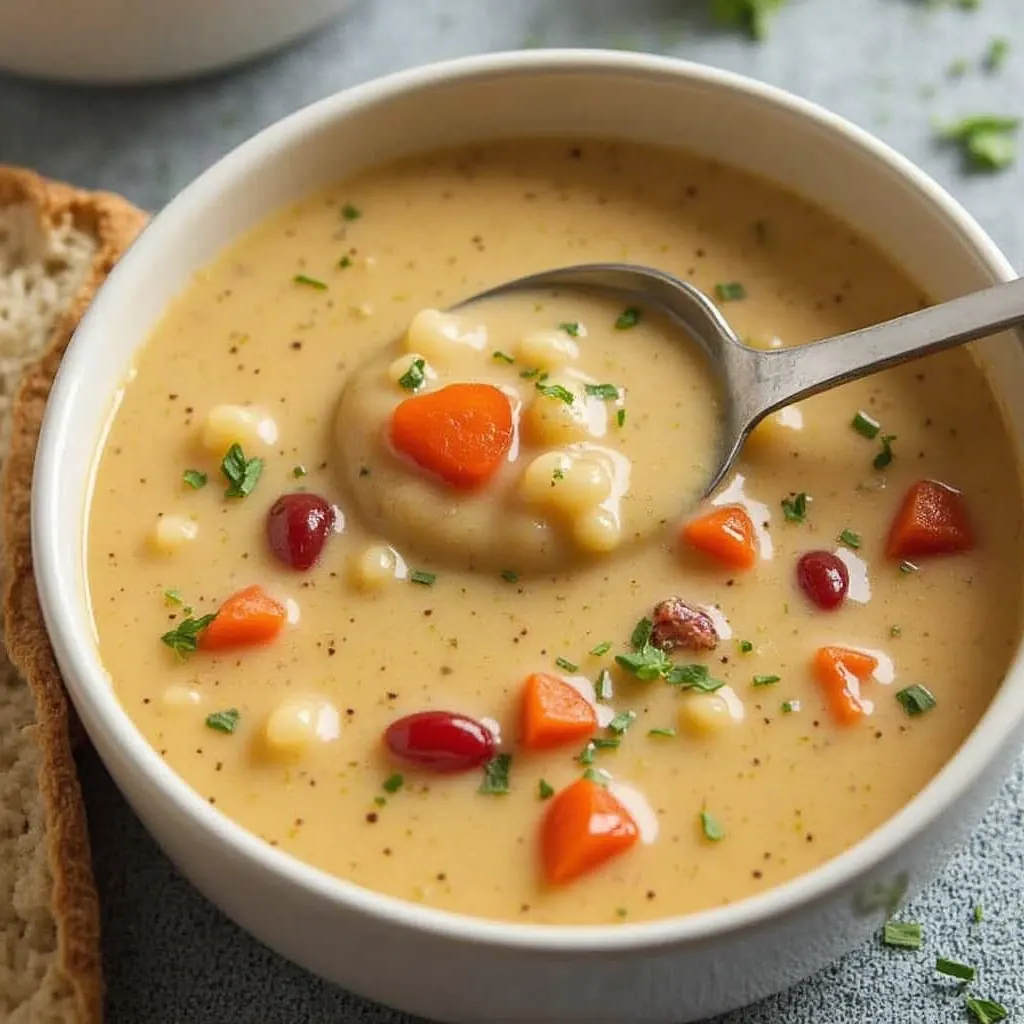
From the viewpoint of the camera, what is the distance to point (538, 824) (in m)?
2.33

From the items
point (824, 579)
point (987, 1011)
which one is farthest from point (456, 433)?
point (987, 1011)

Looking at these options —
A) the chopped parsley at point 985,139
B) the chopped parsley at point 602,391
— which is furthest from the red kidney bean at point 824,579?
the chopped parsley at point 985,139

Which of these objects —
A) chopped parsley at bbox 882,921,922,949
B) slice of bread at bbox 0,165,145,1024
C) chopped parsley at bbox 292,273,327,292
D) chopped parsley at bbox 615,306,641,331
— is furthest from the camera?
chopped parsley at bbox 292,273,327,292

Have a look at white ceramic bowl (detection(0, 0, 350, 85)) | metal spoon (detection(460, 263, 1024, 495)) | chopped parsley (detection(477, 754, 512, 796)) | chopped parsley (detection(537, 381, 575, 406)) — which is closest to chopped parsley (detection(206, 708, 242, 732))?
chopped parsley (detection(477, 754, 512, 796))

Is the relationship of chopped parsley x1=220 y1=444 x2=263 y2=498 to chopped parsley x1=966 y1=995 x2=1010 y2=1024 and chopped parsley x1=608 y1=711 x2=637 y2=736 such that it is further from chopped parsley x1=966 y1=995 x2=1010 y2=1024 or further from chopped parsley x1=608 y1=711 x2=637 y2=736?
chopped parsley x1=966 y1=995 x2=1010 y2=1024

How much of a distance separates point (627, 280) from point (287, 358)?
2.05 ft

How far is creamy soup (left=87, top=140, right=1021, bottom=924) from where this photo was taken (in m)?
2.35

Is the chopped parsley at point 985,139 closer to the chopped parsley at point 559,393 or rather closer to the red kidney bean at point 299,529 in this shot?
the chopped parsley at point 559,393

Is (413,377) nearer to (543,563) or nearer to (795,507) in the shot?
(543,563)

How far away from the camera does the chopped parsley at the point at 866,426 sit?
273 cm

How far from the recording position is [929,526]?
2584 millimetres

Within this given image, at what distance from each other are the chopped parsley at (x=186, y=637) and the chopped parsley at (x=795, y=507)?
938 mm

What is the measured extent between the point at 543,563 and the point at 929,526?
62 centimetres

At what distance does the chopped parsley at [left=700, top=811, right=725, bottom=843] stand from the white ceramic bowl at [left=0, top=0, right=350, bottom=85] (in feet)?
7.17
